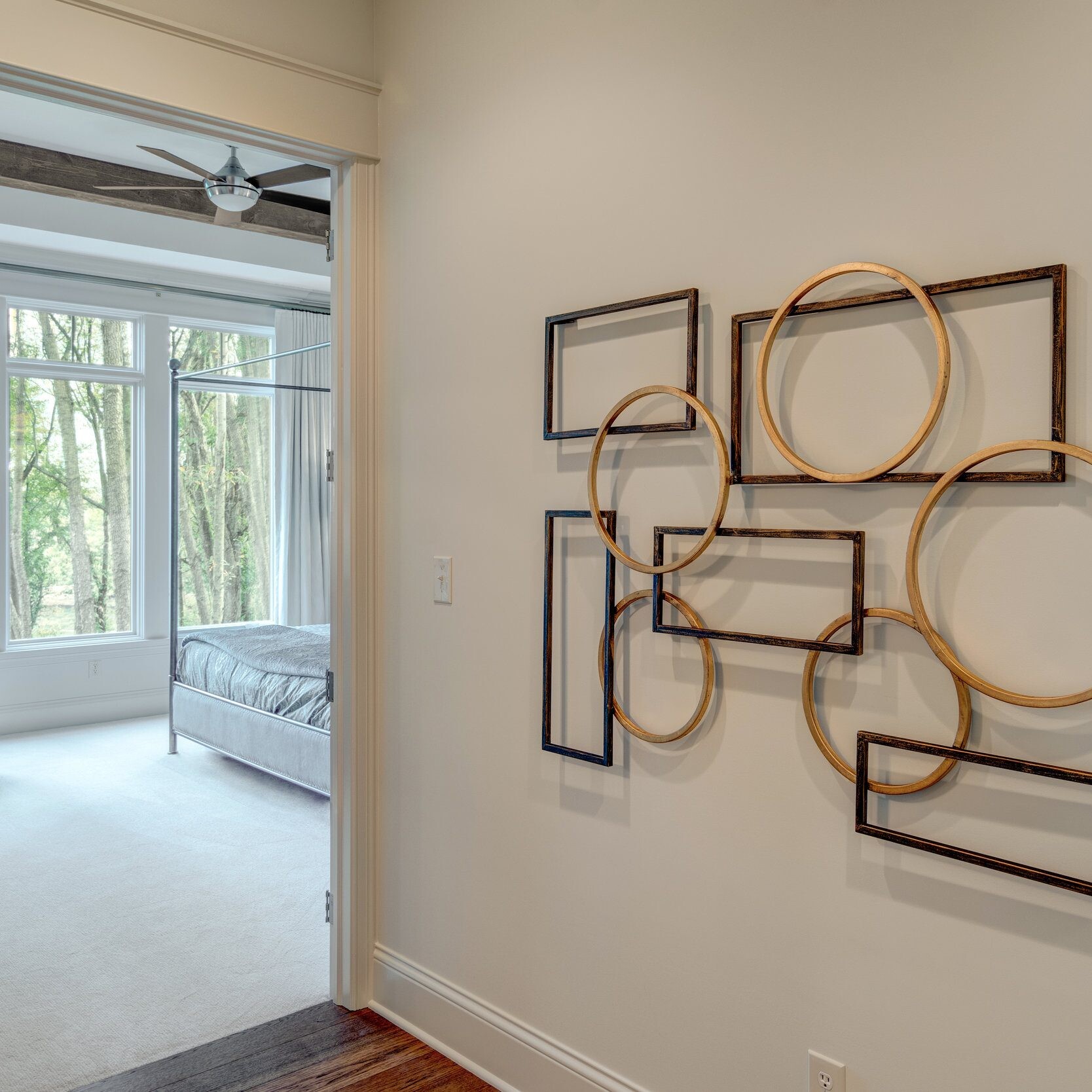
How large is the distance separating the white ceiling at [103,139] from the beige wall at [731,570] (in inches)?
91.4

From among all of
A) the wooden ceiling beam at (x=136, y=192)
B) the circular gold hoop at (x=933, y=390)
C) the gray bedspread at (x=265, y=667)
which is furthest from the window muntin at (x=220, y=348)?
the circular gold hoop at (x=933, y=390)

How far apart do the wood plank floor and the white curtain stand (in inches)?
174

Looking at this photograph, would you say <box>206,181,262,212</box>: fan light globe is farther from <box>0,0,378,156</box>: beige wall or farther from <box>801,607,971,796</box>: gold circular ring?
<box>801,607,971,796</box>: gold circular ring

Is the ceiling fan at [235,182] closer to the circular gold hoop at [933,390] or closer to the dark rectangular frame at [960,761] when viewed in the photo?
the circular gold hoop at [933,390]

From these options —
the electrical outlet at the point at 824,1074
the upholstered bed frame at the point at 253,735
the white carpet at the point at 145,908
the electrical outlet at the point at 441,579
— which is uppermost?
the electrical outlet at the point at 441,579

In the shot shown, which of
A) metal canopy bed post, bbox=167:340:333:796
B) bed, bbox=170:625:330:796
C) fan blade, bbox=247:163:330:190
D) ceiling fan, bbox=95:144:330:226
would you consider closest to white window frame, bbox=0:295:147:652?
metal canopy bed post, bbox=167:340:333:796

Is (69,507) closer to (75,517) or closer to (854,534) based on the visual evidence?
(75,517)

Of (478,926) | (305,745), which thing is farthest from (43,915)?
(478,926)

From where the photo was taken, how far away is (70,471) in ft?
19.8

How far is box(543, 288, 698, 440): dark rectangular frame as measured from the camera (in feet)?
5.88

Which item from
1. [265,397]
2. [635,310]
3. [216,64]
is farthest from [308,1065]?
[265,397]

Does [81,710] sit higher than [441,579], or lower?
lower

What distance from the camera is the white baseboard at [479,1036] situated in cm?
208

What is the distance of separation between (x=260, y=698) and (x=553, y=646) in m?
2.91
